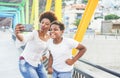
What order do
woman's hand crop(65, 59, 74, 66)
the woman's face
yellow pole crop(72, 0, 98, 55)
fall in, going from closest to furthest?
woman's hand crop(65, 59, 74, 66) → the woman's face → yellow pole crop(72, 0, 98, 55)

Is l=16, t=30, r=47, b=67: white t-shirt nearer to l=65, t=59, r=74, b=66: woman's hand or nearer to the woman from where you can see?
the woman

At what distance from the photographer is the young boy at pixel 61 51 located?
3.40 meters

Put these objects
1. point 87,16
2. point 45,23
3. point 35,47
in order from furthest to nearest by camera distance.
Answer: point 87,16 → point 35,47 → point 45,23

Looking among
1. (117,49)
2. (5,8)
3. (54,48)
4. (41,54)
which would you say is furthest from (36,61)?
(5,8)

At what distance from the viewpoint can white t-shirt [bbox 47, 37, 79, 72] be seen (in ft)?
11.2

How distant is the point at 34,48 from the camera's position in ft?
12.6

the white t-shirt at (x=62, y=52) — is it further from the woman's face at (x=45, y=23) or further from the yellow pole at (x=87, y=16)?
the yellow pole at (x=87, y=16)

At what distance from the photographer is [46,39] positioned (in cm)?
384

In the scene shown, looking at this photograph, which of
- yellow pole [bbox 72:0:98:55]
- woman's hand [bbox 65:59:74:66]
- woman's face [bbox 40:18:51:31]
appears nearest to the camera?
woman's hand [bbox 65:59:74:66]

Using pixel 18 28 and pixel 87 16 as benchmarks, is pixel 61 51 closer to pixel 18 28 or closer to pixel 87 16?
pixel 18 28

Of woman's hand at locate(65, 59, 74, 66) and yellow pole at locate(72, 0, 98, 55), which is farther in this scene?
yellow pole at locate(72, 0, 98, 55)

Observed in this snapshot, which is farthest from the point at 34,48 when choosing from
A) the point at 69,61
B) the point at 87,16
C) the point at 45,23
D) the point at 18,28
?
the point at 87,16

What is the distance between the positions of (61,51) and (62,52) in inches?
0.5

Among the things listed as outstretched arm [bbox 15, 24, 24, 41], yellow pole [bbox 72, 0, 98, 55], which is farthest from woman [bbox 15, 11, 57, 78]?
yellow pole [bbox 72, 0, 98, 55]
